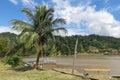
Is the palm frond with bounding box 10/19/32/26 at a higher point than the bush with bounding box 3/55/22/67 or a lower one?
higher

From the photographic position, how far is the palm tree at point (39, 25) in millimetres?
21797

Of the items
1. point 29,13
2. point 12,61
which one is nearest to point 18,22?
point 29,13

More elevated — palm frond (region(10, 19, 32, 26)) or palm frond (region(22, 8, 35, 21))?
palm frond (region(22, 8, 35, 21))

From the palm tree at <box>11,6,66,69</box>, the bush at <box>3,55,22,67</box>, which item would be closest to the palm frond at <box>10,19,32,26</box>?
the palm tree at <box>11,6,66,69</box>

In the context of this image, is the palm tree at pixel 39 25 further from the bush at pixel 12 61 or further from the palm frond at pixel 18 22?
the bush at pixel 12 61

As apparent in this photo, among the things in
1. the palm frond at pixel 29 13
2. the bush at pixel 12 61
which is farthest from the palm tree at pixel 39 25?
the bush at pixel 12 61

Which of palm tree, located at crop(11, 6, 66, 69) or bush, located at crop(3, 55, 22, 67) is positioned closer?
palm tree, located at crop(11, 6, 66, 69)

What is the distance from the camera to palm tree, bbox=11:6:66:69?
21.8 metres

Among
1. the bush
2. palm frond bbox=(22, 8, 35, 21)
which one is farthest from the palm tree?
the bush

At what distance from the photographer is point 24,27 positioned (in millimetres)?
21844

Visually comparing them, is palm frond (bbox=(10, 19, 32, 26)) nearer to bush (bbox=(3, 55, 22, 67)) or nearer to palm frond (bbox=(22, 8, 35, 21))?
palm frond (bbox=(22, 8, 35, 21))

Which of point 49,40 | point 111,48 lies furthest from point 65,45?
point 111,48

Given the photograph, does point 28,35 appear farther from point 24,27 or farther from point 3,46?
point 3,46

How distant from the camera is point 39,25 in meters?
22.0
